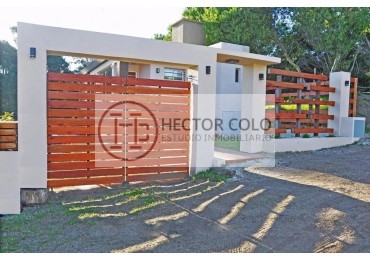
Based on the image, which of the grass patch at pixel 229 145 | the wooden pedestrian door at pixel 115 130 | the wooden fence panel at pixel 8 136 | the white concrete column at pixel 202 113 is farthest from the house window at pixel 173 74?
the wooden fence panel at pixel 8 136

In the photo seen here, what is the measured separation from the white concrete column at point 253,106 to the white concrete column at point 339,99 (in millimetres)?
4569

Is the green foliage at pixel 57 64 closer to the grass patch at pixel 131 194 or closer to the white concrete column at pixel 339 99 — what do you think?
the white concrete column at pixel 339 99

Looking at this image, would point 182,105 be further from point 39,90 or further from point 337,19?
point 337,19

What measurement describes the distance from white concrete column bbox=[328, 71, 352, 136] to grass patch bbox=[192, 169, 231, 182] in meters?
7.55

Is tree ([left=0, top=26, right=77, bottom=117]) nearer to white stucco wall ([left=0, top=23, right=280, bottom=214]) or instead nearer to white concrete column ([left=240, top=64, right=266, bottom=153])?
white stucco wall ([left=0, top=23, right=280, bottom=214])

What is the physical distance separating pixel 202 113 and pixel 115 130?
238 centimetres

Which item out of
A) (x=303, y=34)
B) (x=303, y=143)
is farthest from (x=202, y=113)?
(x=303, y=34)

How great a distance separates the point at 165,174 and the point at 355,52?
637 inches

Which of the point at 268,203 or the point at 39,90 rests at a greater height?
the point at 39,90

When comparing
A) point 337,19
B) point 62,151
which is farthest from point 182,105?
point 337,19

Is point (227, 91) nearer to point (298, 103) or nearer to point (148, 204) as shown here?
point (298, 103)

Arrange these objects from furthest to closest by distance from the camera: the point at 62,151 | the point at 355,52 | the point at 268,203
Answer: the point at 355,52 < the point at 62,151 < the point at 268,203

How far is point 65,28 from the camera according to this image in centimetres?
662

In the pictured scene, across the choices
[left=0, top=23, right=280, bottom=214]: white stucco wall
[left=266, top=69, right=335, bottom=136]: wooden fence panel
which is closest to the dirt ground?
[left=0, top=23, right=280, bottom=214]: white stucco wall
